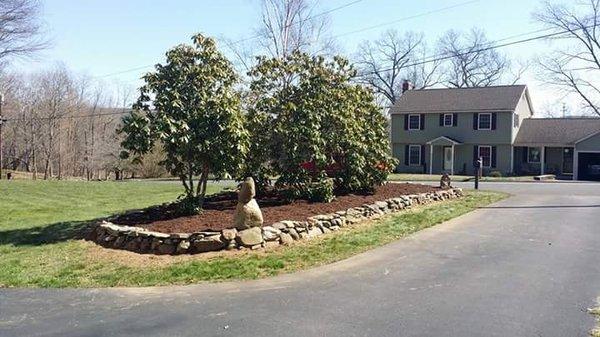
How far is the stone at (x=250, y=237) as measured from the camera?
31.0 ft

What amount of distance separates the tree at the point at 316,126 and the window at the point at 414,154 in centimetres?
2812

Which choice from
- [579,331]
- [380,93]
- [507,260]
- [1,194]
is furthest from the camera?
[380,93]

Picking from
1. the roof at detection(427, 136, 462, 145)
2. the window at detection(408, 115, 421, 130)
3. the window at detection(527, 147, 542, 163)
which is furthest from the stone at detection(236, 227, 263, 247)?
the window at detection(527, 147, 542, 163)

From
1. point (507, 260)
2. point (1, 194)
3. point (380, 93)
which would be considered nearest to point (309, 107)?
point (507, 260)

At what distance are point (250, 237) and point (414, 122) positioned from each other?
35.1 metres

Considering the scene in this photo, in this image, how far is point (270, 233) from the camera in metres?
9.91

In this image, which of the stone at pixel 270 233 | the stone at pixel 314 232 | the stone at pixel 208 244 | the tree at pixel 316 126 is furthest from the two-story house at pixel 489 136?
the stone at pixel 208 244

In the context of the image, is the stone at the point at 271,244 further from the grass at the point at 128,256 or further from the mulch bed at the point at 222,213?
the mulch bed at the point at 222,213

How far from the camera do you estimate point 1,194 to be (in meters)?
19.8

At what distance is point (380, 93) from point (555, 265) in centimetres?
5718

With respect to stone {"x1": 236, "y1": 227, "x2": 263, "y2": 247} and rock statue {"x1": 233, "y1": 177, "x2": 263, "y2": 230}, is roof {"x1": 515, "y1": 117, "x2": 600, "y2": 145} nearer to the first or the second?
rock statue {"x1": 233, "y1": 177, "x2": 263, "y2": 230}

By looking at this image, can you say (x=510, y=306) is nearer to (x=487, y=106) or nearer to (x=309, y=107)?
(x=309, y=107)

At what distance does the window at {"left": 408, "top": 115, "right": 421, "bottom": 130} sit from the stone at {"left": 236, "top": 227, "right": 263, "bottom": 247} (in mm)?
34699

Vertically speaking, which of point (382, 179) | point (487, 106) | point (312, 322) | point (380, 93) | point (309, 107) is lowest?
point (312, 322)
